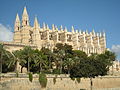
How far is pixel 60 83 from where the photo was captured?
4559 cm

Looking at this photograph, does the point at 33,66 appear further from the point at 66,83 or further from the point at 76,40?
the point at 76,40

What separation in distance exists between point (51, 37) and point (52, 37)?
91 centimetres

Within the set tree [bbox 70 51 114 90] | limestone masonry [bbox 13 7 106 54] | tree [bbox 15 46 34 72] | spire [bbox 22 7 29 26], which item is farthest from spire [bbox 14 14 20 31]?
tree [bbox 70 51 114 90]

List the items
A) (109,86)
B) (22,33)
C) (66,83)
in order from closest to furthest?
1. (66,83)
2. (109,86)
3. (22,33)

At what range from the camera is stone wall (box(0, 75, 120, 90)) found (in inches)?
1503

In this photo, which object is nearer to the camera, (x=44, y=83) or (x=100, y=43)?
(x=44, y=83)

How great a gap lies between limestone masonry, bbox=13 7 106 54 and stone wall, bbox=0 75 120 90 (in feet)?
85.4

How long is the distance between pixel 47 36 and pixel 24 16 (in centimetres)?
1053

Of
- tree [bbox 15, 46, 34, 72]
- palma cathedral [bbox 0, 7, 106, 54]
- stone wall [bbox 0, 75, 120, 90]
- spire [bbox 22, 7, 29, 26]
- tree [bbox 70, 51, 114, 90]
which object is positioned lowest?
stone wall [bbox 0, 75, 120, 90]

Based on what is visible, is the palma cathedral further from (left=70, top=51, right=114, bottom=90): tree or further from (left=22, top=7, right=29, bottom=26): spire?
(left=70, top=51, right=114, bottom=90): tree

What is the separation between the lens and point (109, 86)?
184ft

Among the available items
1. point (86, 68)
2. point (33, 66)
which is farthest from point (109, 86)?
point (33, 66)

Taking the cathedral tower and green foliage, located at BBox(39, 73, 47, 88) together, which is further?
the cathedral tower

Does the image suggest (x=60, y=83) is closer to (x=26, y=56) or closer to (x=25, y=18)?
(x=26, y=56)
